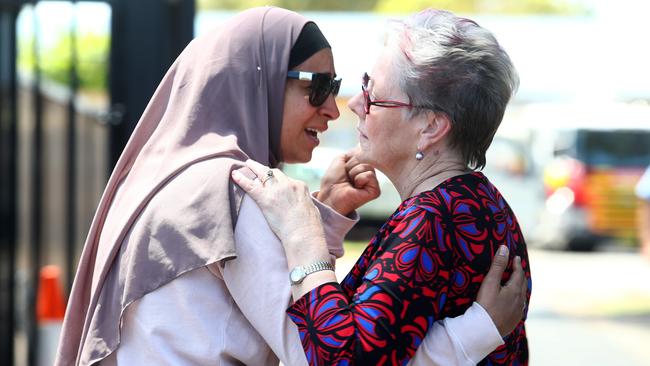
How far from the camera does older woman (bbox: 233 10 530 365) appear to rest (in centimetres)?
207

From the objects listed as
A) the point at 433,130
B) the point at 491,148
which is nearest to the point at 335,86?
the point at 433,130

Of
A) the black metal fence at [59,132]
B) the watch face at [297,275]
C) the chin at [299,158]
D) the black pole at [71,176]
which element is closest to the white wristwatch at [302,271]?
the watch face at [297,275]

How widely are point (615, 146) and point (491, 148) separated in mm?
1679

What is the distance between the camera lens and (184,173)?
227 cm

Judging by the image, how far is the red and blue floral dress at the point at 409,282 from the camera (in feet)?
6.72

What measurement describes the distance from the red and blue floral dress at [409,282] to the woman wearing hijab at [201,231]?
0.07 metres

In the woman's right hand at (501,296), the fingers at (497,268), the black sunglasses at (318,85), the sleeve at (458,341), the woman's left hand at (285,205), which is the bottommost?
the sleeve at (458,341)

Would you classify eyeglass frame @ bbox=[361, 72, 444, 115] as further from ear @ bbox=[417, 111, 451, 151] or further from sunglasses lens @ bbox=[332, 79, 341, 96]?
sunglasses lens @ bbox=[332, 79, 341, 96]

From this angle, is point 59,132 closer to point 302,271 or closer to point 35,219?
point 35,219

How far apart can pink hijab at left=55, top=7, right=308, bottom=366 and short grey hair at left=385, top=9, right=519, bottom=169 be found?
335 millimetres

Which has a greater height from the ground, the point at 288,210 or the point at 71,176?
the point at 288,210

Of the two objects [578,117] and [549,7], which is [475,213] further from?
[549,7]

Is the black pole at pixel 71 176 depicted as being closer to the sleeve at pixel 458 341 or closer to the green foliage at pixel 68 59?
the green foliage at pixel 68 59

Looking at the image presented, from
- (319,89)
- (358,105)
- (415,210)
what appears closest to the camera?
(415,210)
